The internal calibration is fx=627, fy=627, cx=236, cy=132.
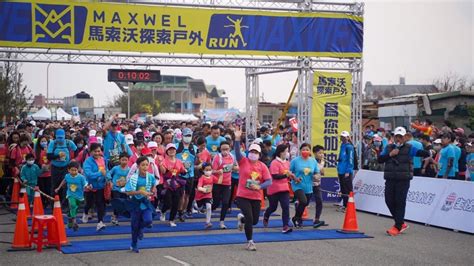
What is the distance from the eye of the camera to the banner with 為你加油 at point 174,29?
16.3 metres

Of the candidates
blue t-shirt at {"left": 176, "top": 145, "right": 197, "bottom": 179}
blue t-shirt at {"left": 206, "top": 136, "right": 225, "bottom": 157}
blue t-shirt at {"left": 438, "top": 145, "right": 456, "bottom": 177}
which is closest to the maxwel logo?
blue t-shirt at {"left": 206, "top": 136, "right": 225, "bottom": 157}

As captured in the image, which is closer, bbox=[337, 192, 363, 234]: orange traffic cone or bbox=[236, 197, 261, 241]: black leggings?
bbox=[236, 197, 261, 241]: black leggings

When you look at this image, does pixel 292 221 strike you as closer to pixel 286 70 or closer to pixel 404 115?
pixel 286 70

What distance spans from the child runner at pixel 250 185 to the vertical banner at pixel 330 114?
7325 mm

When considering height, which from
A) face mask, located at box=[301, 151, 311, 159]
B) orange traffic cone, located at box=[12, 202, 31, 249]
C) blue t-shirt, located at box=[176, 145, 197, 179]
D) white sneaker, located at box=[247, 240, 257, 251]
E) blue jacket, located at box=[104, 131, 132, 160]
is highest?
blue jacket, located at box=[104, 131, 132, 160]

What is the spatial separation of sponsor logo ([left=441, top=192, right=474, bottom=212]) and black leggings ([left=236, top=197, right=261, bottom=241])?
494cm

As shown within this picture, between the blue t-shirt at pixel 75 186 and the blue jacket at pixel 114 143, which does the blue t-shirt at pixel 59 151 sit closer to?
the blue jacket at pixel 114 143

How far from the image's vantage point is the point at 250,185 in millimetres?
11211

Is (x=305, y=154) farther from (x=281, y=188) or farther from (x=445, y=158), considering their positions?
(x=445, y=158)

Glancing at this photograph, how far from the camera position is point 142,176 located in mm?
10914

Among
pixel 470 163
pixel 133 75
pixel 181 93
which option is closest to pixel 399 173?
pixel 470 163

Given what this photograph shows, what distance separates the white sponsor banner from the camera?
13406mm

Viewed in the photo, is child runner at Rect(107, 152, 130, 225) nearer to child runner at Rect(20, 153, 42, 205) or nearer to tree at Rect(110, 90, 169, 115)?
child runner at Rect(20, 153, 42, 205)

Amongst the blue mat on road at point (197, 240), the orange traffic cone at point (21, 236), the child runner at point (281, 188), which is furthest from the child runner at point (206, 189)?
the orange traffic cone at point (21, 236)
